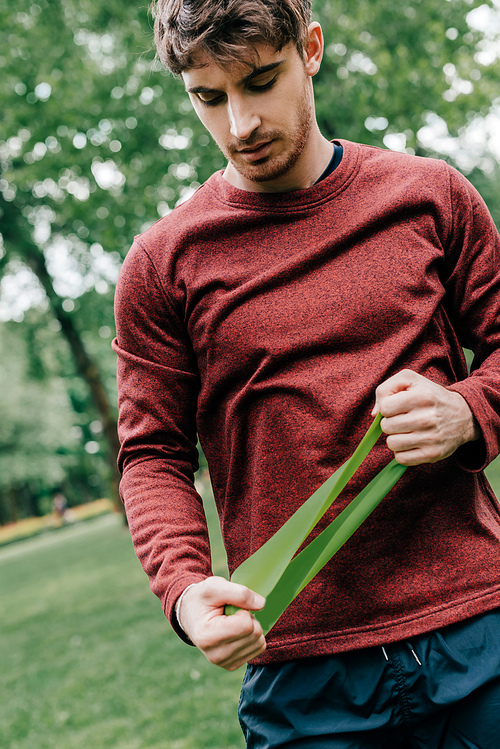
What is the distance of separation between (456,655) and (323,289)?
2.85 feet

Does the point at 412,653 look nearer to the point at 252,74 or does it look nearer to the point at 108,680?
the point at 252,74

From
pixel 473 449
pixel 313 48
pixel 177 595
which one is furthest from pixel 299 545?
pixel 313 48

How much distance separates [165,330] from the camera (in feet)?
6.42

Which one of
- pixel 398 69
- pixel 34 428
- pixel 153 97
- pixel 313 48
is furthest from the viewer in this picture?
pixel 34 428

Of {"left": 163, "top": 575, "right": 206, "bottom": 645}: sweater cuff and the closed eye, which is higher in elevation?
the closed eye

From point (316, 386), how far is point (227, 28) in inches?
33.2

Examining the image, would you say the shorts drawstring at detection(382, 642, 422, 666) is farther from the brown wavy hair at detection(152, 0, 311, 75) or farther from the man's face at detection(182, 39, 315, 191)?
the brown wavy hair at detection(152, 0, 311, 75)

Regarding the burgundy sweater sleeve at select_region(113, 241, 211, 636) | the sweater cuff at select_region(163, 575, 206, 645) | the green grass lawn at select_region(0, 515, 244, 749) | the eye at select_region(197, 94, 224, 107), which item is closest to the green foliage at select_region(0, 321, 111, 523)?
the green grass lawn at select_region(0, 515, 244, 749)

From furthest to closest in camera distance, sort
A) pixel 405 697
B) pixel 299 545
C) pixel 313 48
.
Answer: pixel 313 48 → pixel 405 697 → pixel 299 545

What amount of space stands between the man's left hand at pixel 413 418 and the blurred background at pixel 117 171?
13.2 feet

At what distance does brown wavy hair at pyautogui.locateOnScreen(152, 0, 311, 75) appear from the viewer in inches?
69.9

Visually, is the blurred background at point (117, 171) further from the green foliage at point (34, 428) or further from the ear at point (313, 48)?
the green foliage at point (34, 428)

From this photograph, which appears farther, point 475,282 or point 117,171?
point 117,171

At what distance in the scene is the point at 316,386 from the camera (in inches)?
69.9
